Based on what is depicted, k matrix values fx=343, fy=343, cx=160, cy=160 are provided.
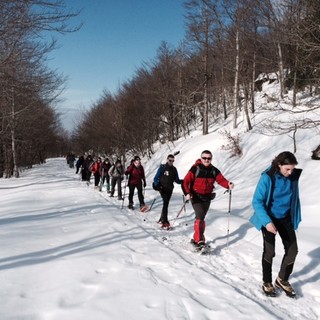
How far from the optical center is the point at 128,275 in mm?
4855

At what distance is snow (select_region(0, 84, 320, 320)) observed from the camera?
386 centimetres

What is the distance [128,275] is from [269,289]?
6.34ft

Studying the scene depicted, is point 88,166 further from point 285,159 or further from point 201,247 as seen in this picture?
point 285,159

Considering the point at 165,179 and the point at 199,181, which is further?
the point at 165,179

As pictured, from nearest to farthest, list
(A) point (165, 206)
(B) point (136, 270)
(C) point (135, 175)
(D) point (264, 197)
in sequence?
(D) point (264, 197)
(B) point (136, 270)
(A) point (165, 206)
(C) point (135, 175)

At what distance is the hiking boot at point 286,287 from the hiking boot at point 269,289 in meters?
0.16

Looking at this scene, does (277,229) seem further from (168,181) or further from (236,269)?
(168,181)

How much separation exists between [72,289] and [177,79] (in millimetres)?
29220

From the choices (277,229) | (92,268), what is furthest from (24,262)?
(277,229)

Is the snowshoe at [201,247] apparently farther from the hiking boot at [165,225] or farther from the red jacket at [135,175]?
the red jacket at [135,175]

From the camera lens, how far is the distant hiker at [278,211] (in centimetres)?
448

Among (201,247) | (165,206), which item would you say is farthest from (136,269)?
(165,206)

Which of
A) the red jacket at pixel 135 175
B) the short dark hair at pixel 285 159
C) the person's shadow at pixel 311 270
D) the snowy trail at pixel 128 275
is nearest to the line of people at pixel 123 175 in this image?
the red jacket at pixel 135 175

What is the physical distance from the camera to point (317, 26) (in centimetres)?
1037
